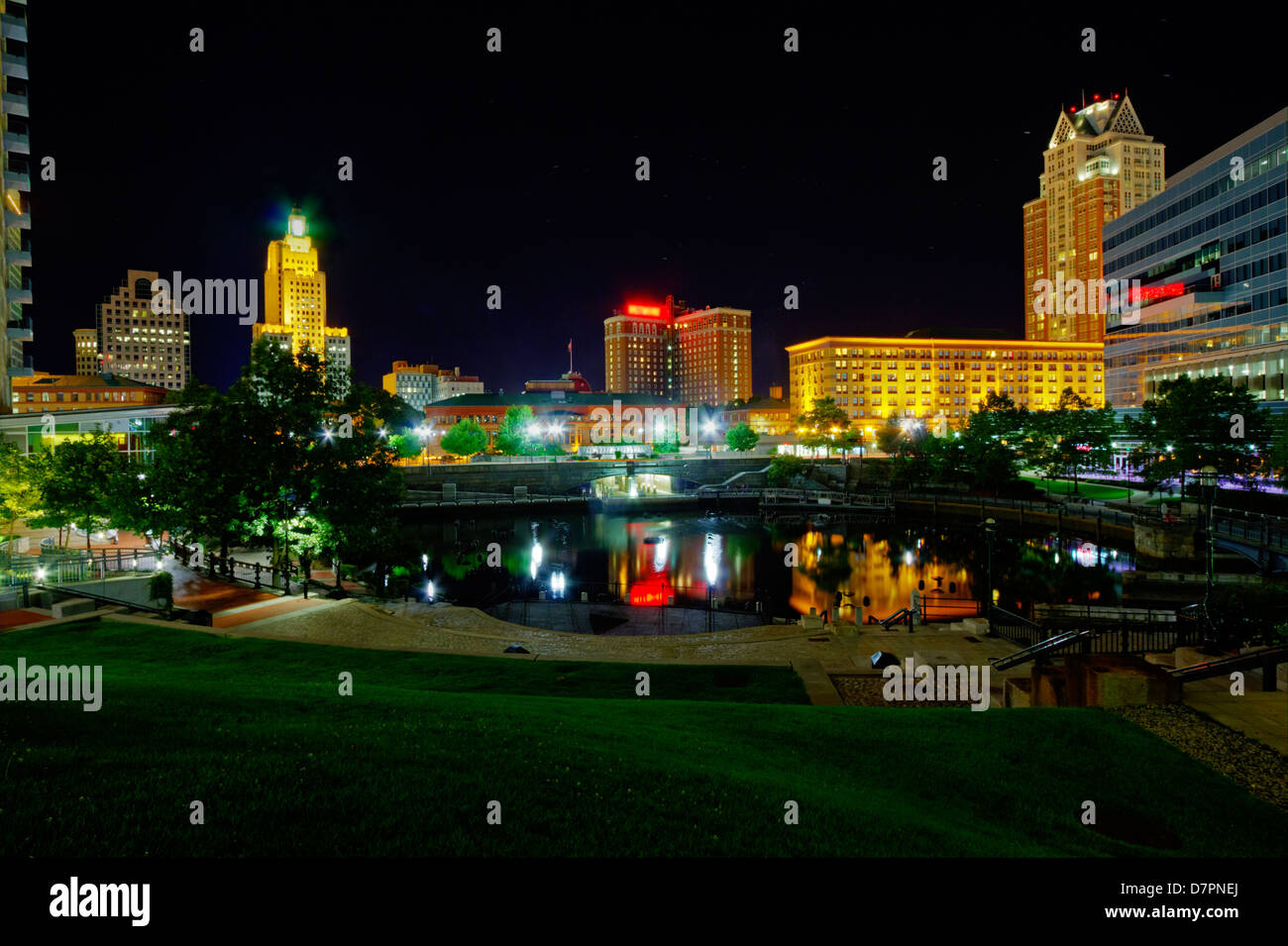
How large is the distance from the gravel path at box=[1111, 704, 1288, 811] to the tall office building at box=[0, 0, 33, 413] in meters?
64.6

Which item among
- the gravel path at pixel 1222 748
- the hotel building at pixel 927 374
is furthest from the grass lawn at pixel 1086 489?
the hotel building at pixel 927 374

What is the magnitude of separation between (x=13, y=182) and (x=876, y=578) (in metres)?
67.2

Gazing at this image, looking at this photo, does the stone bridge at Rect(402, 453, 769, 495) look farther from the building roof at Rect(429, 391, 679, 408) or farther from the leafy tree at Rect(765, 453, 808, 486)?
the building roof at Rect(429, 391, 679, 408)

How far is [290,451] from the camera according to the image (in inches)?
1142

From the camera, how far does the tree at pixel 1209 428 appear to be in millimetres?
49938

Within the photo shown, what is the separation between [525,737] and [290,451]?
80.4 ft

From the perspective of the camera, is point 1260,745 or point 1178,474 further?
point 1178,474

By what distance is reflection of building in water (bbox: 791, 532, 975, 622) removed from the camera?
3894 cm

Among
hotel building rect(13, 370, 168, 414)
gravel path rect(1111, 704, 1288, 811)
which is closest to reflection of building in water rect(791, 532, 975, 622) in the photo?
gravel path rect(1111, 704, 1288, 811)

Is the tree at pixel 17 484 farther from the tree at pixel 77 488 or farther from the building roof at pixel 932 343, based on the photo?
the building roof at pixel 932 343

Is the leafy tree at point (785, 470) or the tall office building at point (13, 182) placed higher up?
the tall office building at point (13, 182)

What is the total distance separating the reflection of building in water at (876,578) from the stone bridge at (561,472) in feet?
126
